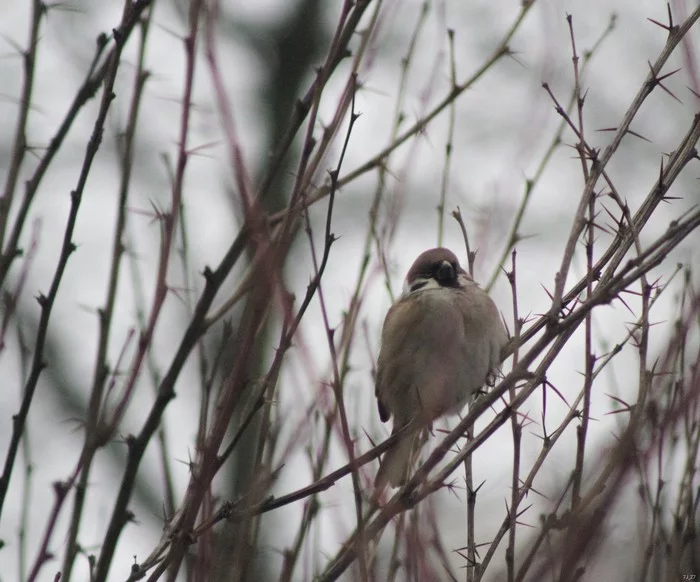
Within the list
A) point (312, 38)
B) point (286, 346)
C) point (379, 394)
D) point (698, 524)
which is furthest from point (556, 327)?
point (312, 38)

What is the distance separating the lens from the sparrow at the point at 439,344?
4062 millimetres

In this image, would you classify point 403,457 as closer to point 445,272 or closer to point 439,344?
point 439,344

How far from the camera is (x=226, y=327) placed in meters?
1.95

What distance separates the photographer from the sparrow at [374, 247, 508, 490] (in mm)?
4062

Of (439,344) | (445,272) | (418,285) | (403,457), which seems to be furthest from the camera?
(418,285)

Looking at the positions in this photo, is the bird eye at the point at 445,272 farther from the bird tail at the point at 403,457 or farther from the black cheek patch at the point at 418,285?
the bird tail at the point at 403,457

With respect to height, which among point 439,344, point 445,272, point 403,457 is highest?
point 445,272

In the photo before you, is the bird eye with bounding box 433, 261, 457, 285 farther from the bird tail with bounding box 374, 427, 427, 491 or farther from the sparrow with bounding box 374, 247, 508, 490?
the bird tail with bounding box 374, 427, 427, 491

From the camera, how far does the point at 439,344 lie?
4188mm

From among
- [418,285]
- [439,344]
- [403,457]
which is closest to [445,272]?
[418,285]

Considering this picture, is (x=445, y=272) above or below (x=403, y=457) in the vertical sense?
above

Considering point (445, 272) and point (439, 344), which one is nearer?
point (439, 344)

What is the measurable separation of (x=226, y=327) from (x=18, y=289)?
68cm

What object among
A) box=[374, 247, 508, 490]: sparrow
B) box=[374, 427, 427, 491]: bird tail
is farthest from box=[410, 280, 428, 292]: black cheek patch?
box=[374, 427, 427, 491]: bird tail
